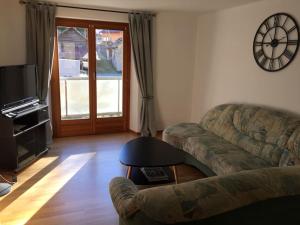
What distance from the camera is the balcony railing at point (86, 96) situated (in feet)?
15.2

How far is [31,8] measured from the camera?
3871 millimetres

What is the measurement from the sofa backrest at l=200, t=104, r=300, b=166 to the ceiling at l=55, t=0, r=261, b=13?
1463mm

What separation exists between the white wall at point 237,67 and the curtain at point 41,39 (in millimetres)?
2555

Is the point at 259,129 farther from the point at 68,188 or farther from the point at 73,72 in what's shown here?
the point at 73,72

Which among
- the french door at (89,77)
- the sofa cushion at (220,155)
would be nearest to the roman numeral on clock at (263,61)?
the sofa cushion at (220,155)

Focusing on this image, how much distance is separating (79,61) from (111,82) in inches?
26.6

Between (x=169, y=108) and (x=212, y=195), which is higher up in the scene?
(x=212, y=195)

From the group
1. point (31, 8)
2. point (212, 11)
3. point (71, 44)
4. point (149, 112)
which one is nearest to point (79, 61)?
point (71, 44)

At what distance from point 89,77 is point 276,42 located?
116 inches

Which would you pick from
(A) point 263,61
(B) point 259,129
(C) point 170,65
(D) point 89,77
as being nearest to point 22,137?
(D) point 89,77

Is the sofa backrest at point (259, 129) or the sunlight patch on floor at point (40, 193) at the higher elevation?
the sofa backrest at point (259, 129)

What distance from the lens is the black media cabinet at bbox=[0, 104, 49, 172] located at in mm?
3150

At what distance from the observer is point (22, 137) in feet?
11.3

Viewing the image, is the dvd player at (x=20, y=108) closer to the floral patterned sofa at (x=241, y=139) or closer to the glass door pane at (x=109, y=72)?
the glass door pane at (x=109, y=72)
